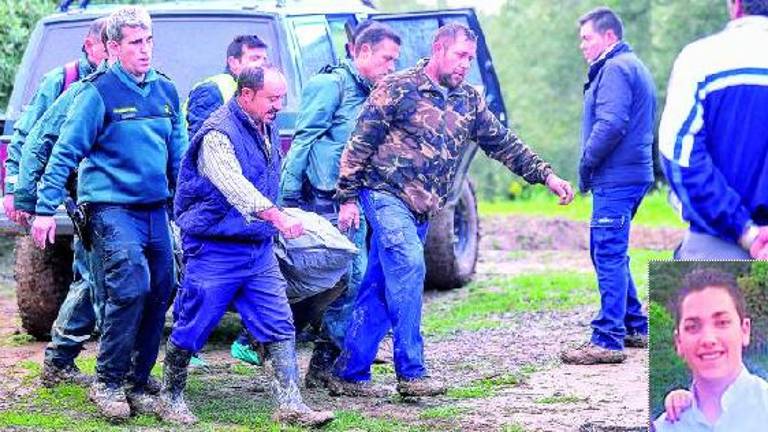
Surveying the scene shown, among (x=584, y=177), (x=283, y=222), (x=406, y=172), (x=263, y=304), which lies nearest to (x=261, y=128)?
(x=283, y=222)

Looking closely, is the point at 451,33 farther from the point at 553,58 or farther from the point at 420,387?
the point at 553,58

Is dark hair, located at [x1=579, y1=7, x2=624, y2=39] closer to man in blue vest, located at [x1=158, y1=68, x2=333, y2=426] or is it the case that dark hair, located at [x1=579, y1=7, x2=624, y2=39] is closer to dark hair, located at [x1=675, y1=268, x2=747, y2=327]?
man in blue vest, located at [x1=158, y1=68, x2=333, y2=426]

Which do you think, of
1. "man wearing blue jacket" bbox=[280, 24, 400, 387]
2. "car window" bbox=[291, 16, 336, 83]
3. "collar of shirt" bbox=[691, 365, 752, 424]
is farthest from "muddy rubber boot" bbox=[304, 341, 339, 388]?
"collar of shirt" bbox=[691, 365, 752, 424]

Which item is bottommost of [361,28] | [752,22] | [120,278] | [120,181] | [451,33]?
[120,278]

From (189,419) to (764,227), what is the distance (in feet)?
10.8

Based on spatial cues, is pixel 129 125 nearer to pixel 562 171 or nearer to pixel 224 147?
pixel 224 147

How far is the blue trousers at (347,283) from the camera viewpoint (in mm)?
8625

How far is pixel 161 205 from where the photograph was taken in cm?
785

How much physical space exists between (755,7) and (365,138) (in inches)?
120

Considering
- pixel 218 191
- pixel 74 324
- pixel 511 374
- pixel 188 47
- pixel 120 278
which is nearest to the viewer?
pixel 218 191

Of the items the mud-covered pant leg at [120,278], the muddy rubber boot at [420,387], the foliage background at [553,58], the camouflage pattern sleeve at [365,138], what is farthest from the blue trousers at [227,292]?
the foliage background at [553,58]

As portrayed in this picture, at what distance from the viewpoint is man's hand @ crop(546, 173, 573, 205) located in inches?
317

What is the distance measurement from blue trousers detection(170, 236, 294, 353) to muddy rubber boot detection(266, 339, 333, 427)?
6 centimetres

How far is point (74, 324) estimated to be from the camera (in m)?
8.63
